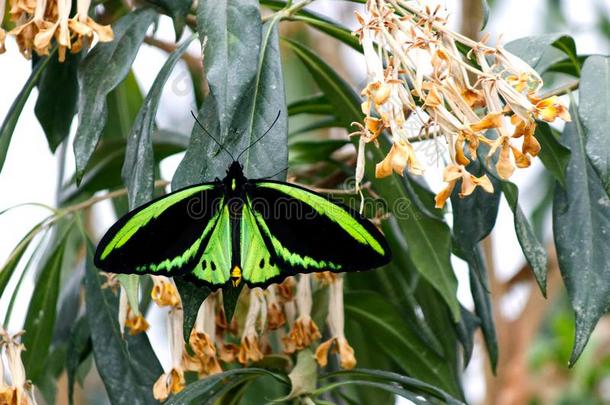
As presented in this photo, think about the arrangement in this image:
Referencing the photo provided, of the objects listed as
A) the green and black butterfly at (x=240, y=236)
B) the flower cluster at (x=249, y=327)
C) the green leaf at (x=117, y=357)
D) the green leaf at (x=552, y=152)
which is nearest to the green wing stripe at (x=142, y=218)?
the green and black butterfly at (x=240, y=236)

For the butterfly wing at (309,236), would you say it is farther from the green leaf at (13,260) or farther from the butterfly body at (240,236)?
the green leaf at (13,260)

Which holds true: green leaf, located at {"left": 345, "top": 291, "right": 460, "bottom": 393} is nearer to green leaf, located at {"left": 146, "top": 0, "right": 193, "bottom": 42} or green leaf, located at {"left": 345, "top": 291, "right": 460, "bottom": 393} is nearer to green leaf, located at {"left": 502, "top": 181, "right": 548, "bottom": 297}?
green leaf, located at {"left": 502, "top": 181, "right": 548, "bottom": 297}

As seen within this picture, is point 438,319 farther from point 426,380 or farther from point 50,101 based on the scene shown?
point 50,101

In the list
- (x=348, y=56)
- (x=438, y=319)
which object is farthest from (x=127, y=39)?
(x=348, y=56)

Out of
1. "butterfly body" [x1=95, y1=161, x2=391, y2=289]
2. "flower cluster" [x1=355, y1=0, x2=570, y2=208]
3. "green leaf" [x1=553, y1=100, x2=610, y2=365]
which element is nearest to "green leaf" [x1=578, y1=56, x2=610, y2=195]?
"green leaf" [x1=553, y1=100, x2=610, y2=365]

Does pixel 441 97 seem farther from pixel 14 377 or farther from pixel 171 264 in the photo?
pixel 14 377

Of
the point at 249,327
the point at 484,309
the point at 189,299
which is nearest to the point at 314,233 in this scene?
the point at 189,299
